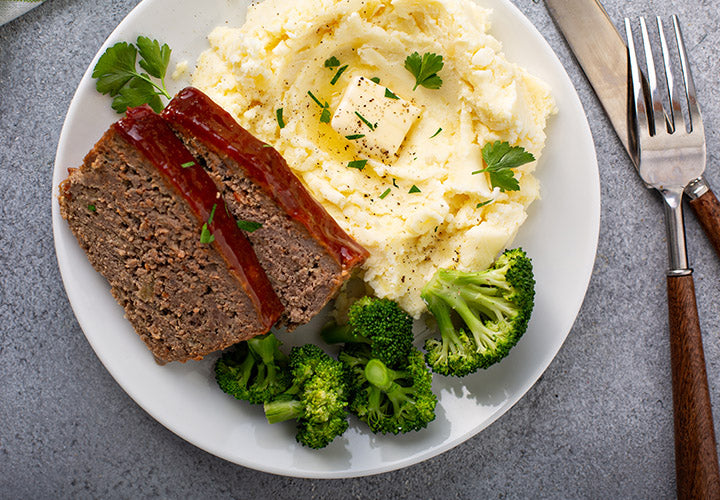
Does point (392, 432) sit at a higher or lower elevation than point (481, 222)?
lower

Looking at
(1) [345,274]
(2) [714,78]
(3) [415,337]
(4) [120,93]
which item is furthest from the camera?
(2) [714,78]

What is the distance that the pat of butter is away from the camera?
3.32 meters

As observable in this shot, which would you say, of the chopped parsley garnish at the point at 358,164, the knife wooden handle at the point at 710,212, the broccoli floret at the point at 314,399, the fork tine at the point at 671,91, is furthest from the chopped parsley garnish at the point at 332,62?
the knife wooden handle at the point at 710,212

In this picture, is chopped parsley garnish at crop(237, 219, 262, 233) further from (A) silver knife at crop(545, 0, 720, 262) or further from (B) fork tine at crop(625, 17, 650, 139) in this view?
(B) fork tine at crop(625, 17, 650, 139)

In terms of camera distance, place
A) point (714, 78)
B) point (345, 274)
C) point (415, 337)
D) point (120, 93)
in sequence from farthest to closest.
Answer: point (714, 78) → point (415, 337) → point (120, 93) → point (345, 274)

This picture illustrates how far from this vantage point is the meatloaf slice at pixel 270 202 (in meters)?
3.04

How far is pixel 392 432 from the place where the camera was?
131 inches

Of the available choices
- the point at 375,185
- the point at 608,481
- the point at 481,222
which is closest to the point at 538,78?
the point at 481,222

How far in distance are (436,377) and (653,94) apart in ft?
8.21

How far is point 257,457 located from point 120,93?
2528 millimetres

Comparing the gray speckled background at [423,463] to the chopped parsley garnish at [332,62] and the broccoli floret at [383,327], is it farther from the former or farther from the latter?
the chopped parsley garnish at [332,62]

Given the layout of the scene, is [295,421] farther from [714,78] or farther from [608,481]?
[714,78]

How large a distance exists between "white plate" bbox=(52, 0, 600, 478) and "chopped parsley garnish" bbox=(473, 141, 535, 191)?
0.42m

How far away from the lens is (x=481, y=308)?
3.24 metres
